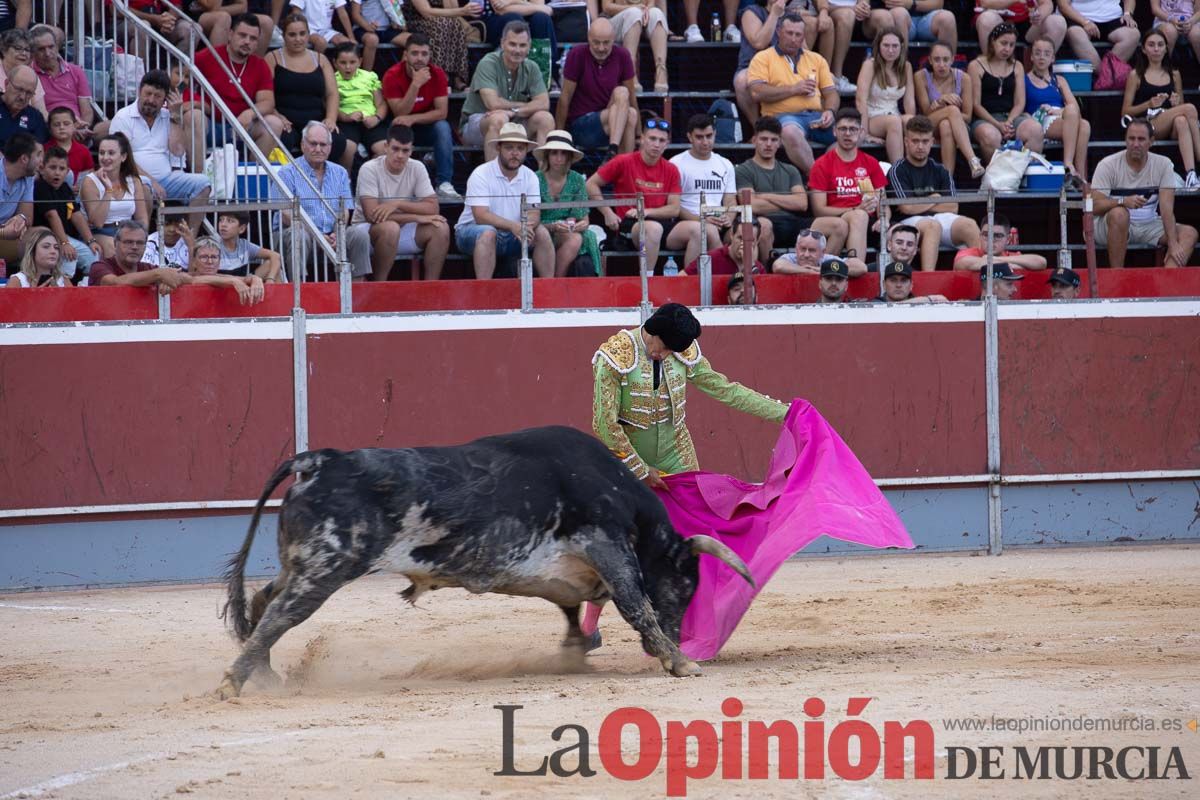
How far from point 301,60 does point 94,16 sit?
1.29 meters

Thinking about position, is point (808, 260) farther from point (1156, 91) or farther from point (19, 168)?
point (19, 168)

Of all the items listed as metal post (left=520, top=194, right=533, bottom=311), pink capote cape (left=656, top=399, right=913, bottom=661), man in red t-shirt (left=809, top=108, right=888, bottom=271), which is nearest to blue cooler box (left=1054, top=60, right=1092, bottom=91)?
man in red t-shirt (left=809, top=108, right=888, bottom=271)

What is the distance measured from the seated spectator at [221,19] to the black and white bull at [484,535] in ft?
18.7

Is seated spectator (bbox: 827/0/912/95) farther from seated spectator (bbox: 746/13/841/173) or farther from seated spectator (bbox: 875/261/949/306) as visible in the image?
seated spectator (bbox: 875/261/949/306)

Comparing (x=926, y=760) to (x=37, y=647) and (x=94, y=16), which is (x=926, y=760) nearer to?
(x=37, y=647)

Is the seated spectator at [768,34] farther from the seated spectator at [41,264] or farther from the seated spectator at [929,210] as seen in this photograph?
the seated spectator at [41,264]

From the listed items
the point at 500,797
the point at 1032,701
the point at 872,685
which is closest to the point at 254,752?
the point at 500,797

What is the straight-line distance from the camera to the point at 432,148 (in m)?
10.1

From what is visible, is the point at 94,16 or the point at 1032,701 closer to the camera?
the point at 1032,701

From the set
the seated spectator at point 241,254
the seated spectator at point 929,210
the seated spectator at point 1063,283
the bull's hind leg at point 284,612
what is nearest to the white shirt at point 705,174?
the seated spectator at point 929,210

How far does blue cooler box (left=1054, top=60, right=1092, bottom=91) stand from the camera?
11586 mm

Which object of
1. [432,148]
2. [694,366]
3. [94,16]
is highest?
[94,16]

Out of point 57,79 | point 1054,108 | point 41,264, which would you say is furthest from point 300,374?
point 1054,108

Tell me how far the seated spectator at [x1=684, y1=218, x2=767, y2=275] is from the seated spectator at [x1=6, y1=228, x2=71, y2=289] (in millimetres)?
3394
